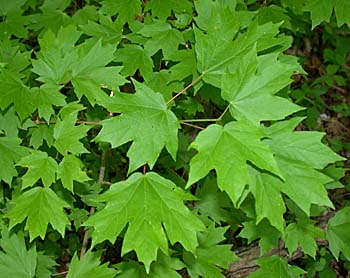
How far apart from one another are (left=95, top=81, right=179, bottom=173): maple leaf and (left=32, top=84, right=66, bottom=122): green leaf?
25.2 inches

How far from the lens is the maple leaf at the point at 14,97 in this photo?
8.75ft

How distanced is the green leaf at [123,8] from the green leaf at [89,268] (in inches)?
56.0

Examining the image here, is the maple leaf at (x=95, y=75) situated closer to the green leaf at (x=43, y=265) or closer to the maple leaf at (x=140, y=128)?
the maple leaf at (x=140, y=128)

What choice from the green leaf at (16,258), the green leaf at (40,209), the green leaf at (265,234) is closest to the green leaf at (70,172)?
the green leaf at (40,209)

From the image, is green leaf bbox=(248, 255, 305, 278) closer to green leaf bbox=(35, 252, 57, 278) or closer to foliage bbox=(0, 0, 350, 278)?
foliage bbox=(0, 0, 350, 278)

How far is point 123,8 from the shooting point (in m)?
3.12

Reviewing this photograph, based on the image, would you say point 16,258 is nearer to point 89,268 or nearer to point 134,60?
point 89,268

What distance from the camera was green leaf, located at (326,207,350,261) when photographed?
10.6ft

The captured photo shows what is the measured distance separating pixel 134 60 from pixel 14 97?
741 mm

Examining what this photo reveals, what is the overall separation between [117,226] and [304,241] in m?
1.40

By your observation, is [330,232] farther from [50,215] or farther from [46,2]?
[46,2]

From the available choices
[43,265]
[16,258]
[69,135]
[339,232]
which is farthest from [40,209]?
[339,232]

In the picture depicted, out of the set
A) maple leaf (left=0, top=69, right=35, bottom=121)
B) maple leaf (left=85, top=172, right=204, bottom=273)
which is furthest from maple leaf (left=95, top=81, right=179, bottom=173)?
maple leaf (left=0, top=69, right=35, bottom=121)

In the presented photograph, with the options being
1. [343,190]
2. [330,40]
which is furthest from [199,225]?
[330,40]
